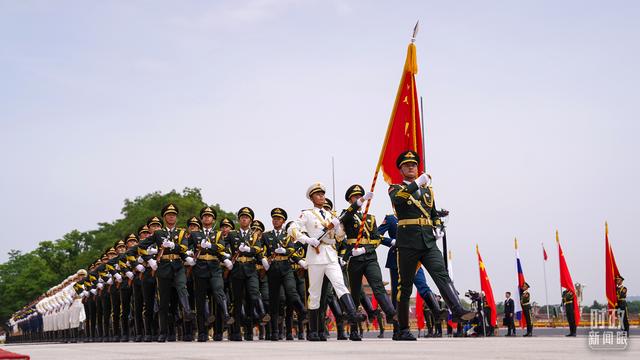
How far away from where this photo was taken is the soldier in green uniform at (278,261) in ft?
48.5

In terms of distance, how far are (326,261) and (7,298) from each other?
3832 inches

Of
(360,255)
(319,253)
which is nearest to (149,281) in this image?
(319,253)

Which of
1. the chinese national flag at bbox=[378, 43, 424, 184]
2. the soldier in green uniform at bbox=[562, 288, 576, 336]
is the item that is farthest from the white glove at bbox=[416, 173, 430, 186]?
the soldier in green uniform at bbox=[562, 288, 576, 336]

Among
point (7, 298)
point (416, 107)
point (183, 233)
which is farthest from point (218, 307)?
point (7, 298)

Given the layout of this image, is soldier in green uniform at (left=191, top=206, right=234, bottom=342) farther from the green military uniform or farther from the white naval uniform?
the green military uniform

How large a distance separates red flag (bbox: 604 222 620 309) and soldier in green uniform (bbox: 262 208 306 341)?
10.2 metres

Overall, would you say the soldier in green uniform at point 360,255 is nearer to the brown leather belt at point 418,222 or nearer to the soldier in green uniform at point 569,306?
the brown leather belt at point 418,222

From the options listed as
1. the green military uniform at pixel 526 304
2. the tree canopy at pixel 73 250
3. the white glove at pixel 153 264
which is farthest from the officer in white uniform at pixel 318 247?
the tree canopy at pixel 73 250

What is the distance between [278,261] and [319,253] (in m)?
3.17

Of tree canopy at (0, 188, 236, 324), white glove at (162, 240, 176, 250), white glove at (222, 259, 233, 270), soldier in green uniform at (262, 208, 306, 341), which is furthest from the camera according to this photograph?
tree canopy at (0, 188, 236, 324)

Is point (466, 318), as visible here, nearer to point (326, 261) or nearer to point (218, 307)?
point (326, 261)

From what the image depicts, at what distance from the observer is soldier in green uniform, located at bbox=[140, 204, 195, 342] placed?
48.0ft

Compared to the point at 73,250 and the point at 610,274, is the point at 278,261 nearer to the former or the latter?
the point at 610,274

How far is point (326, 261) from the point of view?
38.5 ft
